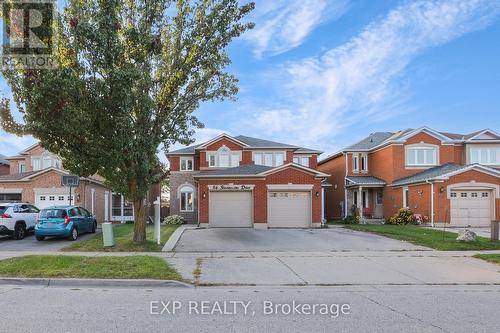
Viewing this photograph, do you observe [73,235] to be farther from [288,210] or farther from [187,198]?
[187,198]

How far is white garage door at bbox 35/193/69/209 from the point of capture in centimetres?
2956

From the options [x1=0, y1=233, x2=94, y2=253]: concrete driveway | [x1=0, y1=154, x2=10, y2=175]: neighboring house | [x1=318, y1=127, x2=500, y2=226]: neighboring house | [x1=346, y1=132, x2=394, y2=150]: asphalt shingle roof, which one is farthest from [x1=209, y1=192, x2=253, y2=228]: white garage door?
[x1=0, y1=154, x2=10, y2=175]: neighboring house

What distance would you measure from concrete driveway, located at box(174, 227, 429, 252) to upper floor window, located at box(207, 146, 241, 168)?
11810mm

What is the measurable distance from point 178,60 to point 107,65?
9.46 feet

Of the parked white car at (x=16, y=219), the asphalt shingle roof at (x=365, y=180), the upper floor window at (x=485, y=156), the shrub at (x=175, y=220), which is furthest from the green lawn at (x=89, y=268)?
the upper floor window at (x=485, y=156)

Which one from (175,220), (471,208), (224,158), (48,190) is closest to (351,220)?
(471,208)

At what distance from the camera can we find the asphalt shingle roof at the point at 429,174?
28.5 metres

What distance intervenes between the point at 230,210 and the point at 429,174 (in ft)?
46.3

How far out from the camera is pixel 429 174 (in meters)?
29.7

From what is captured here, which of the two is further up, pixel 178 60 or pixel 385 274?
pixel 178 60

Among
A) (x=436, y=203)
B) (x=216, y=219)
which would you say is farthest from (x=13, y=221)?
(x=436, y=203)

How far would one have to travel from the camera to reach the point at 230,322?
6527mm

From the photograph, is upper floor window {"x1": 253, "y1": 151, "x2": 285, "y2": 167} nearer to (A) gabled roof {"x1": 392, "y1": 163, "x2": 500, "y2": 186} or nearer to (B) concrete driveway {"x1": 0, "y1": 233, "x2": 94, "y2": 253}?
(A) gabled roof {"x1": 392, "y1": 163, "x2": 500, "y2": 186}

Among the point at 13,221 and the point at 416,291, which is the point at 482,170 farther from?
the point at 13,221
